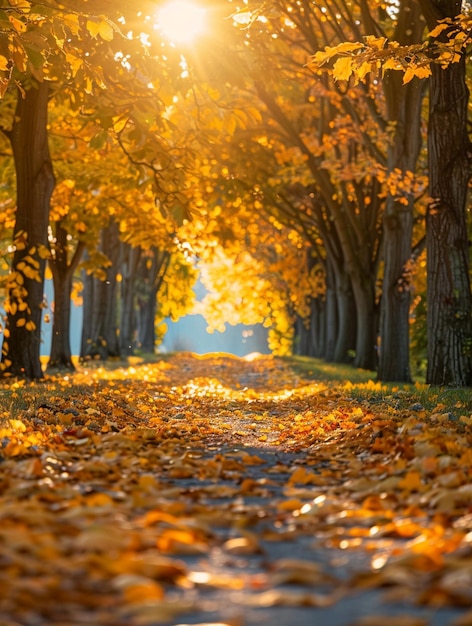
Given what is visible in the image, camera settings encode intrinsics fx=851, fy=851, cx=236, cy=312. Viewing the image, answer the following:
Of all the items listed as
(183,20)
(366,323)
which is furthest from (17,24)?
(366,323)

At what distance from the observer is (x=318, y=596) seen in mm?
3084

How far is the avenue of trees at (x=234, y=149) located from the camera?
9.65 m

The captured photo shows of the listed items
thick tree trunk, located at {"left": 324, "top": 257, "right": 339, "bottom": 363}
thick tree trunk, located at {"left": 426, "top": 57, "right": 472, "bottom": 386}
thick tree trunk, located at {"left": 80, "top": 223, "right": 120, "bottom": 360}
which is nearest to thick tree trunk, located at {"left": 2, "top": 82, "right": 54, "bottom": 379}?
thick tree trunk, located at {"left": 426, "top": 57, "right": 472, "bottom": 386}

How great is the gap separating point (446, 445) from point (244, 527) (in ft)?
8.03

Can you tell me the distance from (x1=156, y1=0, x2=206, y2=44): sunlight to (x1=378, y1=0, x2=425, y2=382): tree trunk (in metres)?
6.66

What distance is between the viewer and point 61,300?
77.1 feet

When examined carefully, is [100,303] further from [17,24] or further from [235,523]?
[235,523]

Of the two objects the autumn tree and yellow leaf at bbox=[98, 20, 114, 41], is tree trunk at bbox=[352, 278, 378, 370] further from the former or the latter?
yellow leaf at bbox=[98, 20, 114, 41]

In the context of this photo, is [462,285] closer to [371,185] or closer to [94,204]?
[94,204]

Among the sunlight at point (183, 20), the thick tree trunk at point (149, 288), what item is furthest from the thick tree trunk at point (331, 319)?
the sunlight at point (183, 20)

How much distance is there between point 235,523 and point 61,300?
19830mm

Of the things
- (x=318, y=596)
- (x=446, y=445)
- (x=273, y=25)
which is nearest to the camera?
(x=318, y=596)

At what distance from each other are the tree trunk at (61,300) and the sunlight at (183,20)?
12390mm

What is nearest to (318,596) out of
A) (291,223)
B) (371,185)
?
(371,185)
